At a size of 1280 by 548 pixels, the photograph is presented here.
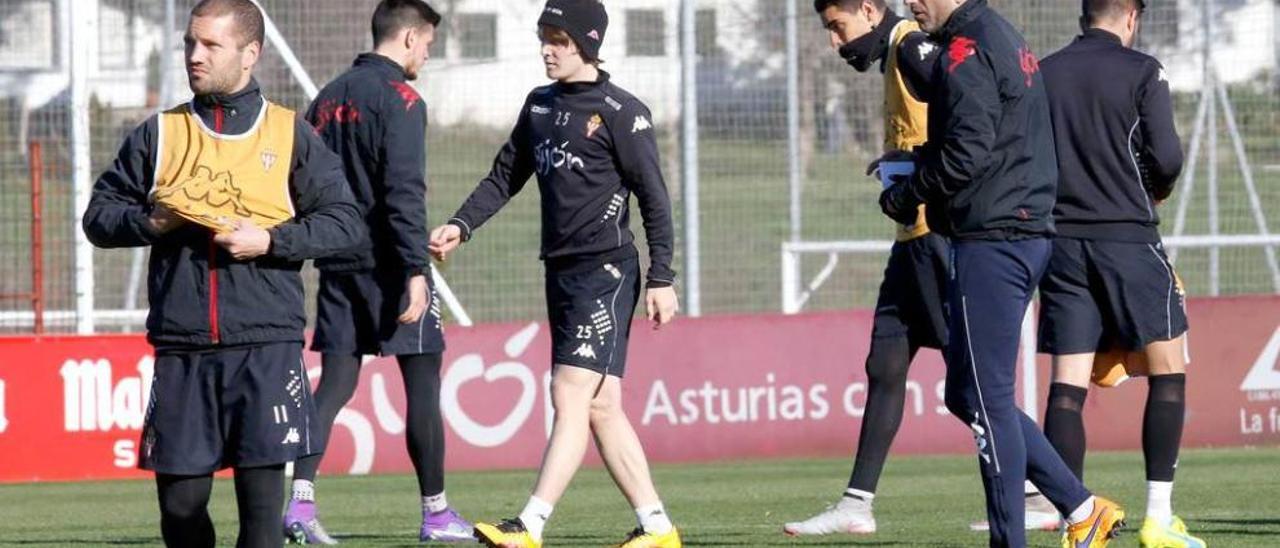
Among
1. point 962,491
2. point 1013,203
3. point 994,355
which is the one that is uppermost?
point 1013,203

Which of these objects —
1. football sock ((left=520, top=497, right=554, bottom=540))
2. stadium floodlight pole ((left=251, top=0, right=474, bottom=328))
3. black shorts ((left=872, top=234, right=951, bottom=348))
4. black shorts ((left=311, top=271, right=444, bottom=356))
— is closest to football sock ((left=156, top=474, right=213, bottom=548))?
football sock ((left=520, top=497, right=554, bottom=540))

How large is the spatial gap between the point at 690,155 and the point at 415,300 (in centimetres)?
694

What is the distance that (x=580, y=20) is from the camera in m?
7.45

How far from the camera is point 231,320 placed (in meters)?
5.64

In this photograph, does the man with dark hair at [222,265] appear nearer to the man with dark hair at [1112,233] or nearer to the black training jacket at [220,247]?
the black training jacket at [220,247]

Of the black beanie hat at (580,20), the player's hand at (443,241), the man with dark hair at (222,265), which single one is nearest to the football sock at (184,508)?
the man with dark hair at (222,265)

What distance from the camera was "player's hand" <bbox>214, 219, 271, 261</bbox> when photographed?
5.49 metres

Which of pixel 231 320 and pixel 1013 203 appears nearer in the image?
pixel 231 320

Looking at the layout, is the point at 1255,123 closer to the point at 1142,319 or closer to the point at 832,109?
the point at 832,109

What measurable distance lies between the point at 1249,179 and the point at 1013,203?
1040 cm

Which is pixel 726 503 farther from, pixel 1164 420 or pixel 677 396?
pixel 677 396

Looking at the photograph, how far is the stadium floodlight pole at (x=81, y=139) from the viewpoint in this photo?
13766mm

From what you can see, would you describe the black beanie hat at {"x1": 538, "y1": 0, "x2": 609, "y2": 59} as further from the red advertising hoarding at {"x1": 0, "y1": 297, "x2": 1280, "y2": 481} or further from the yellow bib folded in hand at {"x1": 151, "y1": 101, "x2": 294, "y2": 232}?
the red advertising hoarding at {"x1": 0, "y1": 297, "x2": 1280, "y2": 481}

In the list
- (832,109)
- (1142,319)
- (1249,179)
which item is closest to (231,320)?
(1142,319)
